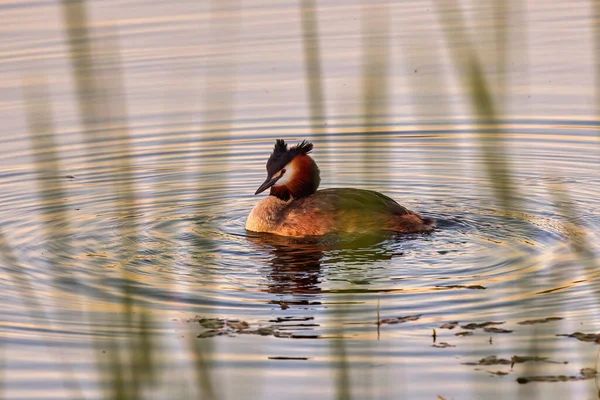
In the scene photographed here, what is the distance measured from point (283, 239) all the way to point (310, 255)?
82 centimetres

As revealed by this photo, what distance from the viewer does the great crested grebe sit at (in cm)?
991

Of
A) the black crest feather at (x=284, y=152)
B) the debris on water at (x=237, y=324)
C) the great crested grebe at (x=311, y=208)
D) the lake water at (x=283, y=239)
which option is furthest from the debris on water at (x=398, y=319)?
the black crest feather at (x=284, y=152)

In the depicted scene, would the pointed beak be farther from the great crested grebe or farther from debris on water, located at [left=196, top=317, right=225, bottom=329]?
debris on water, located at [left=196, top=317, right=225, bottom=329]

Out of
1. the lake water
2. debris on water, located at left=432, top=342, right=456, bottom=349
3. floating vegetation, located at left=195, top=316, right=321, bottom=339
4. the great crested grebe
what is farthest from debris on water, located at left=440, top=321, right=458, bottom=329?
the great crested grebe

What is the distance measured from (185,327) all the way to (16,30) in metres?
11.6

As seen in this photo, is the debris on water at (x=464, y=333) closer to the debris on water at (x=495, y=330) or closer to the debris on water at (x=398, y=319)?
the debris on water at (x=495, y=330)

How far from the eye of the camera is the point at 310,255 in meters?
9.60

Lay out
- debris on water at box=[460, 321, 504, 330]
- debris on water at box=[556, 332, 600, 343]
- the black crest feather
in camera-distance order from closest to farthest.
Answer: debris on water at box=[556, 332, 600, 343]
debris on water at box=[460, 321, 504, 330]
the black crest feather

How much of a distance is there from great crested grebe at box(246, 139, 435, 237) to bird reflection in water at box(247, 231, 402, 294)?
113 mm

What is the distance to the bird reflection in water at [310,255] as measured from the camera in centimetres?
853

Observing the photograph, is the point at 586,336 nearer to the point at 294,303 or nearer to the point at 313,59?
the point at 294,303

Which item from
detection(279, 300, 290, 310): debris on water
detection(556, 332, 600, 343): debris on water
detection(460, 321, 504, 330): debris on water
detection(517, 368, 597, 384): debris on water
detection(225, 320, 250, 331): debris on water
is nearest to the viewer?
detection(517, 368, 597, 384): debris on water

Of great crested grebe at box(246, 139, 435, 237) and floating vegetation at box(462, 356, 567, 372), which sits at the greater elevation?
great crested grebe at box(246, 139, 435, 237)

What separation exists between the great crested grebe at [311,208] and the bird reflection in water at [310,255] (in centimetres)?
11
